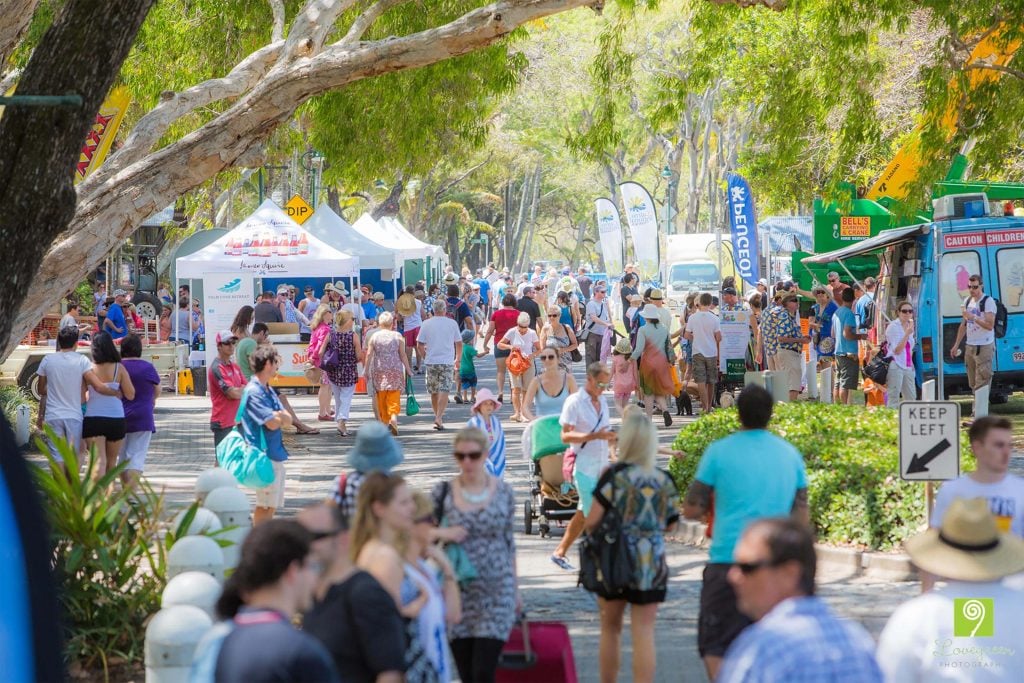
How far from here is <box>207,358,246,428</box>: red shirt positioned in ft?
41.9

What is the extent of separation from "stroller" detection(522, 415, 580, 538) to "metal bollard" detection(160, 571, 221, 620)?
513 cm

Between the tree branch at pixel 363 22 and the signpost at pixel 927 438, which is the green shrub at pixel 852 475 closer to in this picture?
the signpost at pixel 927 438

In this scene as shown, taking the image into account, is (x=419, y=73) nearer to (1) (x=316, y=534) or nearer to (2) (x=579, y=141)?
(2) (x=579, y=141)

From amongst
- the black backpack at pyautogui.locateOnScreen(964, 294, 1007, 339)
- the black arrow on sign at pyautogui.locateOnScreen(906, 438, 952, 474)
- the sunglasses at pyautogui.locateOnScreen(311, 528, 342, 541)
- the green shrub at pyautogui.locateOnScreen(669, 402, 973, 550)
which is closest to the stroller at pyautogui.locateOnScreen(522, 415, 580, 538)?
the green shrub at pyautogui.locateOnScreen(669, 402, 973, 550)

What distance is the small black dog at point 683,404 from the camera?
21328 mm


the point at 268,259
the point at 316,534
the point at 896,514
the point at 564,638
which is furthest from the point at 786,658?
the point at 268,259

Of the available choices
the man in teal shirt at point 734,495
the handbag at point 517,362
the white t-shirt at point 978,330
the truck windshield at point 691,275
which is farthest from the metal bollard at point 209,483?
the truck windshield at point 691,275

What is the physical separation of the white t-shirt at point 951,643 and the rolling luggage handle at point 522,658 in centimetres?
233

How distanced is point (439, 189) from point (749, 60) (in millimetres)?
41274

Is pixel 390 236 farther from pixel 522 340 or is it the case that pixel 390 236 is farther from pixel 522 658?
pixel 522 658

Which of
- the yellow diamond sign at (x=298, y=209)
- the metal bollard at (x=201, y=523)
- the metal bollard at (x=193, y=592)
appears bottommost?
the metal bollard at (x=193, y=592)

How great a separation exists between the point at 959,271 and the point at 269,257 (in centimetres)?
1109

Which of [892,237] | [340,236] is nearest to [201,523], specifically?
[892,237]

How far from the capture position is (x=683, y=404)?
70.4 ft
